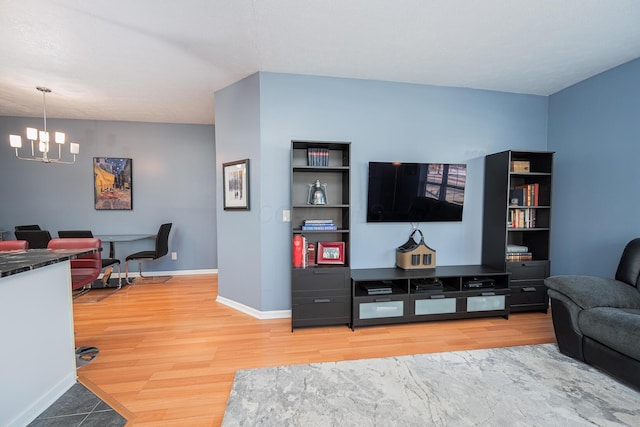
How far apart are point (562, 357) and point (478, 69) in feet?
9.25

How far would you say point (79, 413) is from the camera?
1.63 metres

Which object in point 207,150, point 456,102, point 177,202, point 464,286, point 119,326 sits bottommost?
point 119,326

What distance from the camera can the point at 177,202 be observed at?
4.86 metres

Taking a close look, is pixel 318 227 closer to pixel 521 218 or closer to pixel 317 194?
pixel 317 194

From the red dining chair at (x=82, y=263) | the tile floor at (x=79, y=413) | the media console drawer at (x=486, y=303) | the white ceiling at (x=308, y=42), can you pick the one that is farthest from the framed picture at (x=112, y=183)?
the media console drawer at (x=486, y=303)

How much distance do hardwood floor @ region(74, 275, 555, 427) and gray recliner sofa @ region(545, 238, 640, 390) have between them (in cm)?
43

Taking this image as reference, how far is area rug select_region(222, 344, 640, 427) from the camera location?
5.13 feet

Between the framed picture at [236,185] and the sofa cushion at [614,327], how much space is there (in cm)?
321

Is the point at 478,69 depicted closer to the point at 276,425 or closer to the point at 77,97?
the point at 276,425

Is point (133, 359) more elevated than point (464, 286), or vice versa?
point (464, 286)

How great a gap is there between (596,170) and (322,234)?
3092mm

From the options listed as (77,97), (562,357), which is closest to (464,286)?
(562,357)

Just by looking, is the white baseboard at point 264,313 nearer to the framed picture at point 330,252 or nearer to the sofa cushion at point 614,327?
the framed picture at point 330,252

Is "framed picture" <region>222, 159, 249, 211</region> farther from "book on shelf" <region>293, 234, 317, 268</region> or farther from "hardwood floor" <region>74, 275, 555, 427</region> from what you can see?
"hardwood floor" <region>74, 275, 555, 427</region>
